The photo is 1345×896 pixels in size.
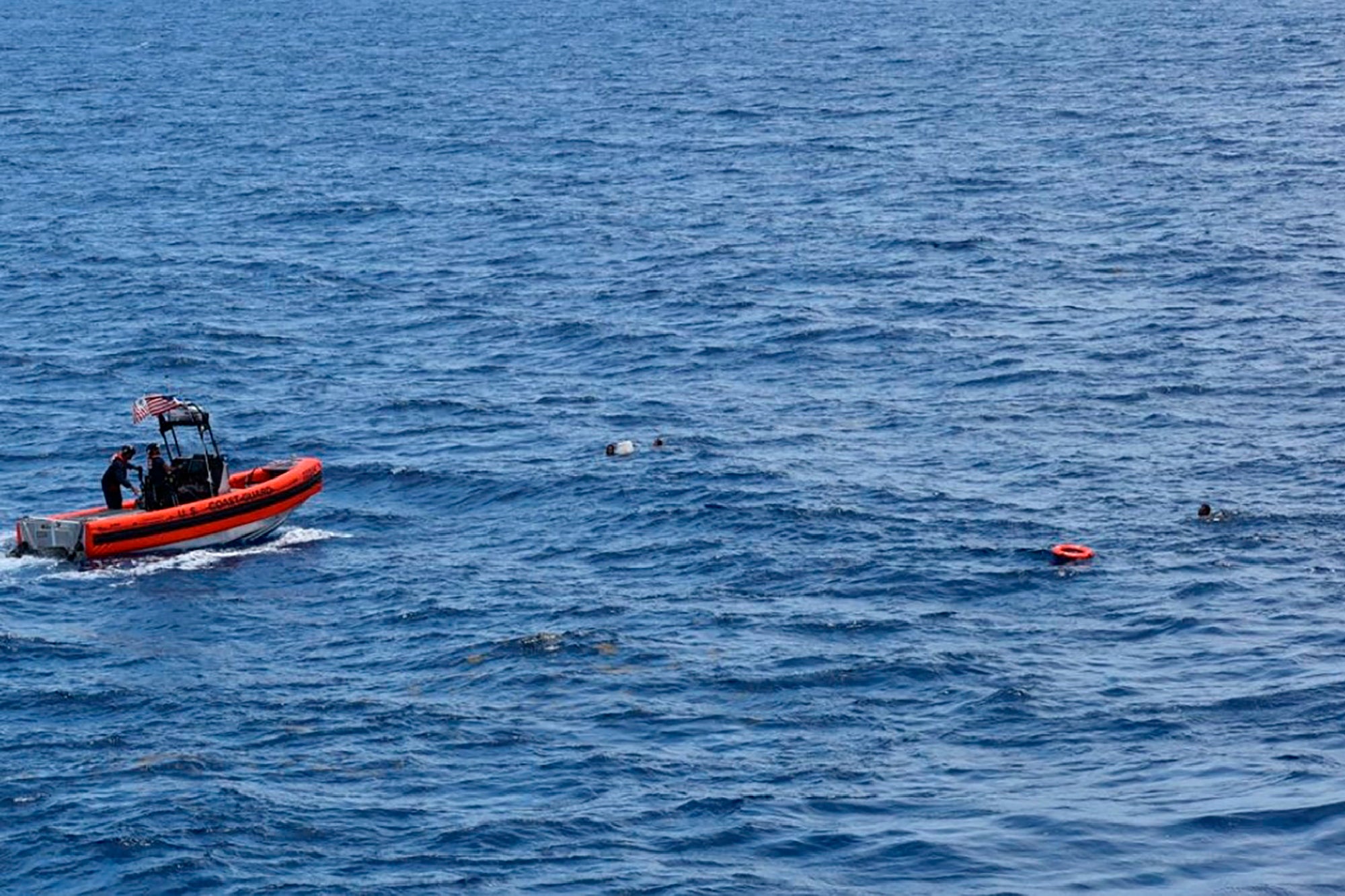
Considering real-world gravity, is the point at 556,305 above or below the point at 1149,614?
above

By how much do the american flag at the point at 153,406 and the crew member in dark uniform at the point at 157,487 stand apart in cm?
71

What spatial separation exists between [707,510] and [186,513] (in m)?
11.2

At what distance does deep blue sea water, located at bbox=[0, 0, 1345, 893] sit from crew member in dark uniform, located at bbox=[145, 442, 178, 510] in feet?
4.95

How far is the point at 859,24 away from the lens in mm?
146500

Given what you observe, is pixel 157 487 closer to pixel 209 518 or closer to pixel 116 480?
pixel 116 480

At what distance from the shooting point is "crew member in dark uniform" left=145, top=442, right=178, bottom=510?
44.9 meters

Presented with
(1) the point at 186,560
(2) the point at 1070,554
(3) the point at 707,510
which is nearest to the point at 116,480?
(1) the point at 186,560

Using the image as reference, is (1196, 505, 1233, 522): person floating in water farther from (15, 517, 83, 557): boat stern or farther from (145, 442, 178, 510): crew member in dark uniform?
(15, 517, 83, 557): boat stern

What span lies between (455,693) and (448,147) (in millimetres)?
63165

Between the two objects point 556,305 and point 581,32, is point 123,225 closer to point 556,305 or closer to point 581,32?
point 556,305

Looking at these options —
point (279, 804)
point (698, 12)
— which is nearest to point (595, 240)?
point (279, 804)

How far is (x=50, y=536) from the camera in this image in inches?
1703

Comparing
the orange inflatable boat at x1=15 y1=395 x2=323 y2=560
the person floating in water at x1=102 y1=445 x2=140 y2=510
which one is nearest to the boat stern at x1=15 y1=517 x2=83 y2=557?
the orange inflatable boat at x1=15 y1=395 x2=323 y2=560

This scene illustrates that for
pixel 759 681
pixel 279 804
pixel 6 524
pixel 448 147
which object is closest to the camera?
pixel 279 804
